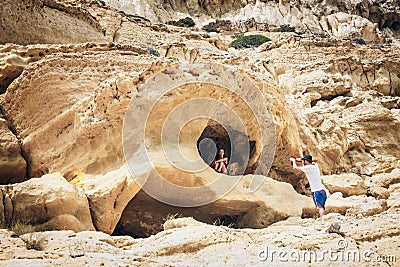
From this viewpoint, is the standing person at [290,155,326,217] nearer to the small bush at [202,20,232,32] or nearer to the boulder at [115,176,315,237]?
the boulder at [115,176,315,237]

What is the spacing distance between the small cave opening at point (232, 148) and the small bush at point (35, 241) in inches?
145

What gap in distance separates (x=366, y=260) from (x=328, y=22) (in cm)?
4290

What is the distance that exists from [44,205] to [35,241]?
1145mm

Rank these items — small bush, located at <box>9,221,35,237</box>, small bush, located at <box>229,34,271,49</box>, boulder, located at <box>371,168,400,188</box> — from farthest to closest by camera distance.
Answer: small bush, located at <box>229,34,271,49</box> → boulder, located at <box>371,168,400,188</box> → small bush, located at <box>9,221,35,237</box>

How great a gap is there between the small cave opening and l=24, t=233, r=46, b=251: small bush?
12.1ft

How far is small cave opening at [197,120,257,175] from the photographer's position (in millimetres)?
7414

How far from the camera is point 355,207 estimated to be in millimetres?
5961

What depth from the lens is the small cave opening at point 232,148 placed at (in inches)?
292

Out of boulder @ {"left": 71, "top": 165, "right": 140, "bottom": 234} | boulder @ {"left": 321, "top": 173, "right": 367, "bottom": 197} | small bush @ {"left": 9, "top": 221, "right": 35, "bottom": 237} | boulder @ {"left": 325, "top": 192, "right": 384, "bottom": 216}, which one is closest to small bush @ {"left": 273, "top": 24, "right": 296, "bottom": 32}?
boulder @ {"left": 321, "top": 173, "right": 367, "bottom": 197}

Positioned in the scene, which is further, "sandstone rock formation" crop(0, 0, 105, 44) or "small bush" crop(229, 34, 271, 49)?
"small bush" crop(229, 34, 271, 49)

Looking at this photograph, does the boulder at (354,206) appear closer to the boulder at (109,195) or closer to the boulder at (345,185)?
the boulder at (345,185)

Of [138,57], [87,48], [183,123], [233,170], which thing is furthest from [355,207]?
[87,48]

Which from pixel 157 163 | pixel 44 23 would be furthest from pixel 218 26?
pixel 157 163

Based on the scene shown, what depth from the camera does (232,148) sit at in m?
7.64
